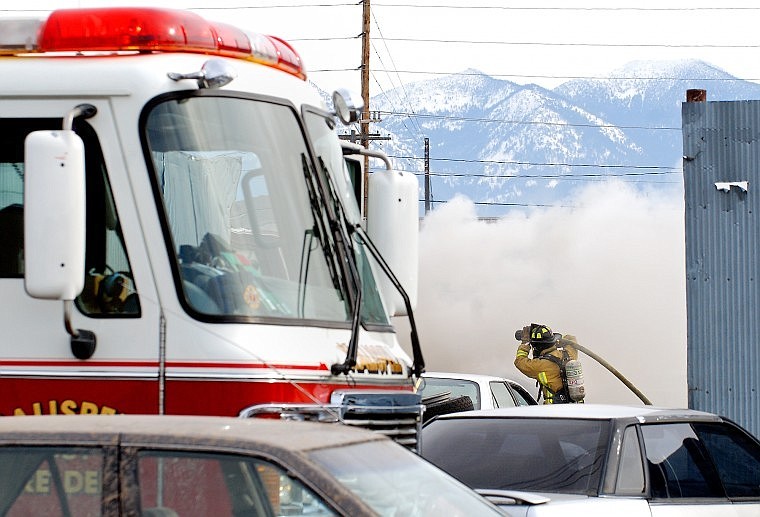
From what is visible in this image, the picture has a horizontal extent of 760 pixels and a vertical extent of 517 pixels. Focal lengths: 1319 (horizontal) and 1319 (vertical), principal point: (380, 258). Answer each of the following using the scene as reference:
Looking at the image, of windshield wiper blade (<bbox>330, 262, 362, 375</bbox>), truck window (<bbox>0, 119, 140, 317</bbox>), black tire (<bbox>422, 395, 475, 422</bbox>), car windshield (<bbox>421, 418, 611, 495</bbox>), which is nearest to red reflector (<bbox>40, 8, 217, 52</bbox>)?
truck window (<bbox>0, 119, 140, 317</bbox>)

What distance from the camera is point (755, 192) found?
14516 millimetres

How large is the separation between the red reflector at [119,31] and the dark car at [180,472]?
280 cm

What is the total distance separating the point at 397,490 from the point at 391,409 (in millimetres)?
2379

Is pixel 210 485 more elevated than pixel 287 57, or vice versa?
pixel 287 57

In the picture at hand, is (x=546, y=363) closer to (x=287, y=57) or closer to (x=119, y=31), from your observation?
(x=287, y=57)

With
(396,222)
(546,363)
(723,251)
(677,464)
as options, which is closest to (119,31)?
(396,222)

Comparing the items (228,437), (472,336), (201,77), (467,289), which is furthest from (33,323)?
(467,289)

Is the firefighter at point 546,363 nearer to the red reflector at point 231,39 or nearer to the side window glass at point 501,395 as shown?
the side window glass at point 501,395

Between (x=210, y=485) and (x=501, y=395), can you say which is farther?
(x=501, y=395)

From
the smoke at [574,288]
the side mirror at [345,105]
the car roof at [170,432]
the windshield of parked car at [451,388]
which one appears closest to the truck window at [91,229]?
the side mirror at [345,105]

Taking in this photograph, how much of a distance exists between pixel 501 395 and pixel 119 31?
8.02 meters

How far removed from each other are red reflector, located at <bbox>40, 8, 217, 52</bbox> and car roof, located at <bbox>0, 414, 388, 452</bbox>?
8.85 feet

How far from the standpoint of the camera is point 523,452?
729 centimetres

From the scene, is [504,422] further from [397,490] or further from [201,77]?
[397,490]
